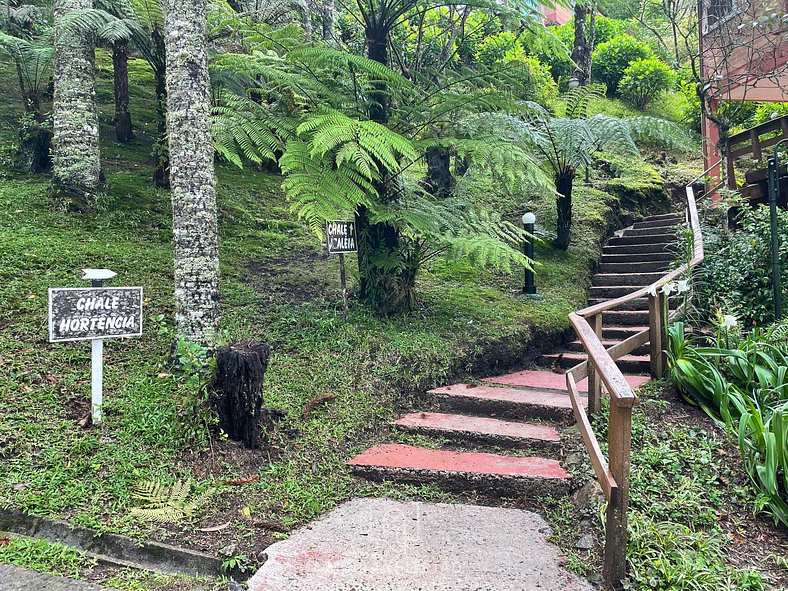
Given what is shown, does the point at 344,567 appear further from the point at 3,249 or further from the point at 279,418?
the point at 3,249

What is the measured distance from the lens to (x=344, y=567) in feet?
9.35

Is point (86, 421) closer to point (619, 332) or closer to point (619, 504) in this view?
point (619, 504)

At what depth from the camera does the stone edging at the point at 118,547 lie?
107 inches

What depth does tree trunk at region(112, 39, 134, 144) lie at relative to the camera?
887cm

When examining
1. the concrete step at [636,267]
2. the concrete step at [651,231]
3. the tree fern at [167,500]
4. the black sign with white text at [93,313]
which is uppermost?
the concrete step at [651,231]

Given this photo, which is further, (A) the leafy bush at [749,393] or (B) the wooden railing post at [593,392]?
(B) the wooden railing post at [593,392]

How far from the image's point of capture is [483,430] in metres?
4.47

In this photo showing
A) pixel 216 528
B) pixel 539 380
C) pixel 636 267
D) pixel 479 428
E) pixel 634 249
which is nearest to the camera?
pixel 216 528

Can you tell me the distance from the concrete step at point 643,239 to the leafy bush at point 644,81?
887cm

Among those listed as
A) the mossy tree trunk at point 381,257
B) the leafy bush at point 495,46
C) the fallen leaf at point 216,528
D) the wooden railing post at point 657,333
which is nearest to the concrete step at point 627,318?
the wooden railing post at point 657,333

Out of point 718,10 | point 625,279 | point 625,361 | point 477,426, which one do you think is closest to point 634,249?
point 625,279

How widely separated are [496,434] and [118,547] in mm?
2728

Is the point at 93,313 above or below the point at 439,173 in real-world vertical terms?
below

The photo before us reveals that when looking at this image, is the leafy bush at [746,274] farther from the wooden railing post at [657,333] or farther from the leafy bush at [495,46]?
the leafy bush at [495,46]
